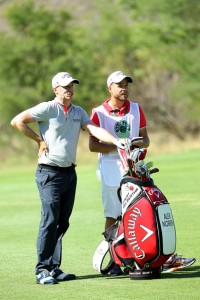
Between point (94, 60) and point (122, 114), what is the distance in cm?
5792

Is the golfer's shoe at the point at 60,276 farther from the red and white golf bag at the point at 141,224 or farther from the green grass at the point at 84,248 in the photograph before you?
the red and white golf bag at the point at 141,224

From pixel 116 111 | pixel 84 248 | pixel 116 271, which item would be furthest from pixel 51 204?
pixel 84 248

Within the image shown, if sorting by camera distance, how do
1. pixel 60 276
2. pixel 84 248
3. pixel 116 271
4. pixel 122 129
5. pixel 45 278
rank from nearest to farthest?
pixel 45 278 < pixel 60 276 < pixel 116 271 < pixel 122 129 < pixel 84 248

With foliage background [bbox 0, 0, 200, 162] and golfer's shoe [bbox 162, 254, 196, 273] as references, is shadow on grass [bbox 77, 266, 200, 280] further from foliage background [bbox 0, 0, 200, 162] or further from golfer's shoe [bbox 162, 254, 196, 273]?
foliage background [bbox 0, 0, 200, 162]

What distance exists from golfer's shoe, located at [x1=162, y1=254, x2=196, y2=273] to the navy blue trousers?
3.38ft

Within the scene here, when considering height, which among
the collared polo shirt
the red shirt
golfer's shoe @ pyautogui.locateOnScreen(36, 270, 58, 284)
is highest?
the red shirt

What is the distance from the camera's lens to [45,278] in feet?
26.9

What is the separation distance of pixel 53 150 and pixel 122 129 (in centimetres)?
80

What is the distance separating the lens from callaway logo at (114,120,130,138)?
28.5ft

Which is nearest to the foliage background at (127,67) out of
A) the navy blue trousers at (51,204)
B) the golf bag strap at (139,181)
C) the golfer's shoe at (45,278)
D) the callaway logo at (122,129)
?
the callaway logo at (122,129)

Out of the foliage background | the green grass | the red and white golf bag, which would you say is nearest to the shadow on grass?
the green grass

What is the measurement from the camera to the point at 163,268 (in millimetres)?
8531

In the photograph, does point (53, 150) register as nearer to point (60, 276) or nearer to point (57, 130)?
point (57, 130)

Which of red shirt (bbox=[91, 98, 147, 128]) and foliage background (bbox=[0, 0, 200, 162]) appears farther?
foliage background (bbox=[0, 0, 200, 162])
